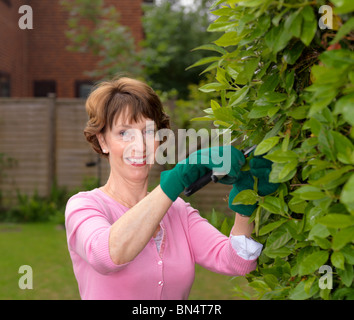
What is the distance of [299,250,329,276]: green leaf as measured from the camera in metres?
1.13

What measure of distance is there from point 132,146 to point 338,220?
1.20 metres

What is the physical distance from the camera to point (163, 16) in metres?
14.6

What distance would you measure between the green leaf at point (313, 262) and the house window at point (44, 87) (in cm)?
1304

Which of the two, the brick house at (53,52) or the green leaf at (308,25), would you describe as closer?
the green leaf at (308,25)

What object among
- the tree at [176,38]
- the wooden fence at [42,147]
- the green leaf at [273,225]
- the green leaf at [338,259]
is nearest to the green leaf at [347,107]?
the green leaf at [338,259]

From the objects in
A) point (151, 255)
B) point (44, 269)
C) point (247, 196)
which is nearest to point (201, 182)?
point (247, 196)

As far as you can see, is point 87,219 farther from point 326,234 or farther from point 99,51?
point 99,51

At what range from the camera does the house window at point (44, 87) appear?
13555 mm

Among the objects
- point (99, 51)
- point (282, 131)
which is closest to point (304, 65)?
point (282, 131)

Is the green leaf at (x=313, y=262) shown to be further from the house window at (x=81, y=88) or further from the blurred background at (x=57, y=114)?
the house window at (x=81, y=88)

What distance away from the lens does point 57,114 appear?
980 cm

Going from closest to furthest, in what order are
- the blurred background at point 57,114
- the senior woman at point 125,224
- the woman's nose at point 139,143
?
the senior woman at point 125,224, the woman's nose at point 139,143, the blurred background at point 57,114

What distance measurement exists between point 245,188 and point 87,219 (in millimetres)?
648

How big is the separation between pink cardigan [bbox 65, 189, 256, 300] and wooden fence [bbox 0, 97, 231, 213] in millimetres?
7406
